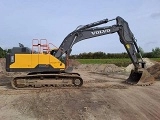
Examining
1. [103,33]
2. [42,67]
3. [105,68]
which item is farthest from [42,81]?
[105,68]

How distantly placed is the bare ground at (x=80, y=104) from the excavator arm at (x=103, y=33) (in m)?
2.97

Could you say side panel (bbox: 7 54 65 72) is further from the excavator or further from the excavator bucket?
the excavator bucket

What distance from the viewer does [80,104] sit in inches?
427

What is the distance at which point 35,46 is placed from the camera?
599 inches

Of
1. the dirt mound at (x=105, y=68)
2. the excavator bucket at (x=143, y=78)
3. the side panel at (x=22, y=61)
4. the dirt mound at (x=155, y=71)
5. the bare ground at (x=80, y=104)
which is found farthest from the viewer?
the dirt mound at (x=105, y=68)

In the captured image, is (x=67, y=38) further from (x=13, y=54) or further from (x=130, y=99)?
(x=130, y=99)

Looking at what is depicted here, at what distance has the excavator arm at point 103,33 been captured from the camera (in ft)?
53.5

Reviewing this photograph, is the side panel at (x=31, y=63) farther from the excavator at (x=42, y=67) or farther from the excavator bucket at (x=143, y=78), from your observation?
the excavator bucket at (x=143, y=78)

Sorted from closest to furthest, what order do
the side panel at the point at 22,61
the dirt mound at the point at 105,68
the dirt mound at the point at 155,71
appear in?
the side panel at the point at 22,61 < the dirt mound at the point at 155,71 < the dirt mound at the point at 105,68

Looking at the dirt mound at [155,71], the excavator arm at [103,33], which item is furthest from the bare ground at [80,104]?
the dirt mound at [155,71]

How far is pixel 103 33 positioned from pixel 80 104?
23.1 ft

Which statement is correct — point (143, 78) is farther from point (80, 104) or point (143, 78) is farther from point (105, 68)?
point (105, 68)

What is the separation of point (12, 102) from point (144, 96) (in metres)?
5.46

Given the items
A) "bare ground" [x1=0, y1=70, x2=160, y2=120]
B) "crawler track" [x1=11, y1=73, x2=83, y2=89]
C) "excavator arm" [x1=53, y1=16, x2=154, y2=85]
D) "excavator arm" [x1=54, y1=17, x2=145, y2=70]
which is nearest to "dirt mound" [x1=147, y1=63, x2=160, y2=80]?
"excavator arm" [x1=53, y1=16, x2=154, y2=85]
